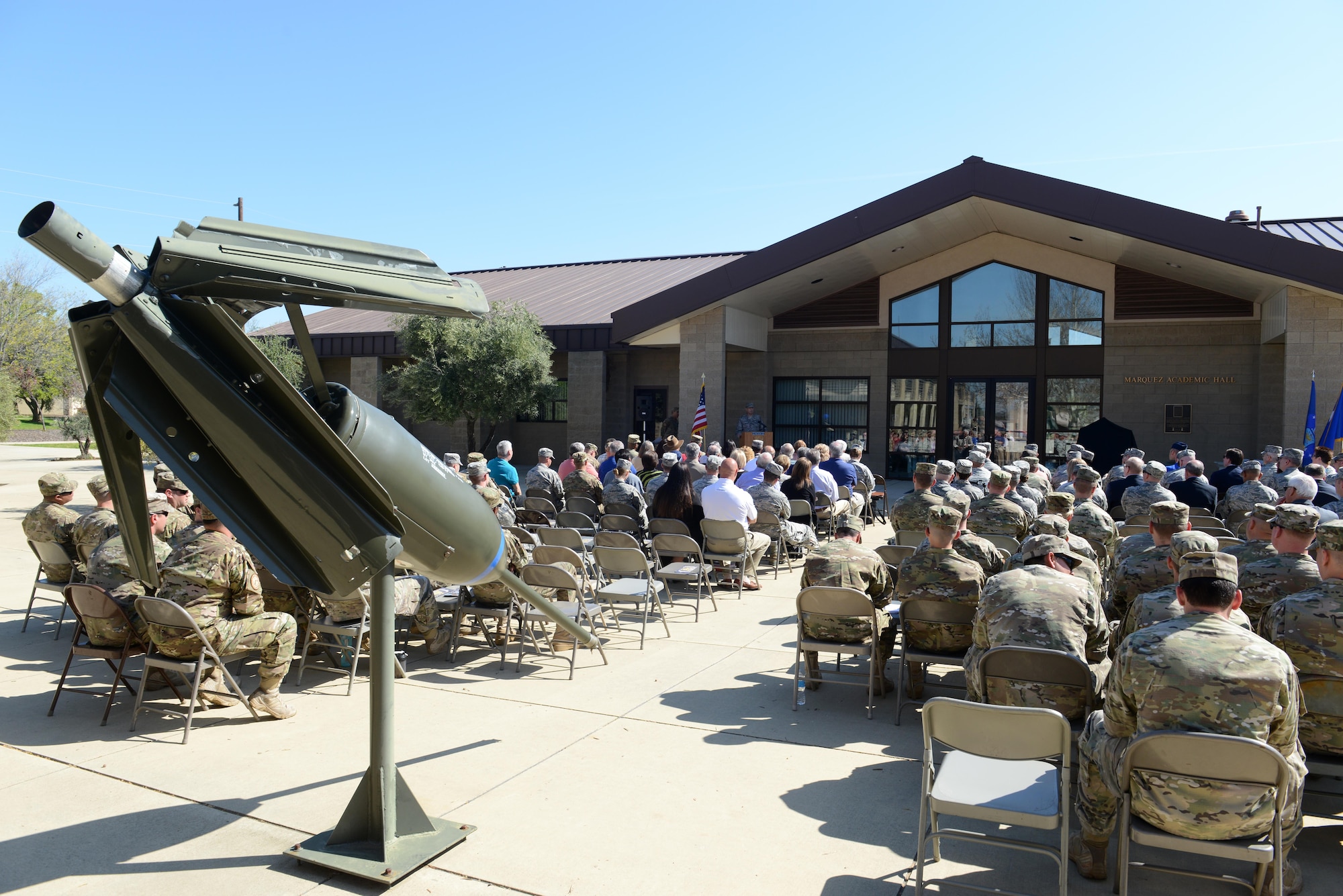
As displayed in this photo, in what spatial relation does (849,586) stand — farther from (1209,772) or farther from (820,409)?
(820,409)

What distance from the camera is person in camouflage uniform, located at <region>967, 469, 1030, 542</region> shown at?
28.4 feet

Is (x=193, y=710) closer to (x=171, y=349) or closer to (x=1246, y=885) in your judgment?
(x=171, y=349)

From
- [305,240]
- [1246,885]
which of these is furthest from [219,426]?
[1246,885]

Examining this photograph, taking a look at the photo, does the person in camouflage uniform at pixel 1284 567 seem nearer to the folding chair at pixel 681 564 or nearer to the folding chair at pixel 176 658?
the folding chair at pixel 681 564

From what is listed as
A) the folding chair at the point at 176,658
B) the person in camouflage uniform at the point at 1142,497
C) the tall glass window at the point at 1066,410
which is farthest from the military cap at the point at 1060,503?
the tall glass window at the point at 1066,410

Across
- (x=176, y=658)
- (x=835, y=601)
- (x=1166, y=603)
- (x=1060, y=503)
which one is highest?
(x=1060, y=503)

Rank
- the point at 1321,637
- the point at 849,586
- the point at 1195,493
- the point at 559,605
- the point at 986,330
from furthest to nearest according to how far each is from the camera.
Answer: the point at 986,330 < the point at 1195,493 < the point at 559,605 < the point at 849,586 < the point at 1321,637

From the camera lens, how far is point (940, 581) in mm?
5758

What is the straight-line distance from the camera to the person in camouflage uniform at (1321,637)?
404 centimetres

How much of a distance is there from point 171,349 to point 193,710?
11.6 ft

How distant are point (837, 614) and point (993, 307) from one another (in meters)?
18.6

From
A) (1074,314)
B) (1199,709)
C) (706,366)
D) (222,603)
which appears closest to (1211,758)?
(1199,709)

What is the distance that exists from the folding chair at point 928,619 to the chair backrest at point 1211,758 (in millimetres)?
2231

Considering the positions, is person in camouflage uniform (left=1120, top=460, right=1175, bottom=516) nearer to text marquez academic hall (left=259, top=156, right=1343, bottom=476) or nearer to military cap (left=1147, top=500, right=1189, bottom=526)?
military cap (left=1147, top=500, right=1189, bottom=526)
